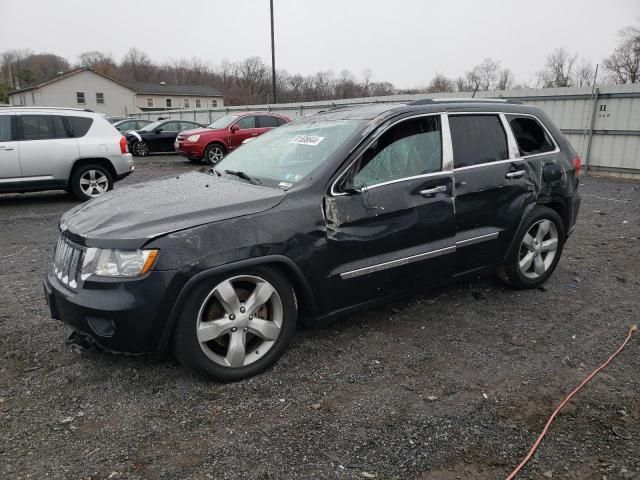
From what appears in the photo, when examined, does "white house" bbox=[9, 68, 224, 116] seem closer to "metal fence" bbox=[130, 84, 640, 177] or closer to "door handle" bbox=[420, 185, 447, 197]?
"metal fence" bbox=[130, 84, 640, 177]

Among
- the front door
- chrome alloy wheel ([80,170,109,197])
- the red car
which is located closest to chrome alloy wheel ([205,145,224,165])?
the red car

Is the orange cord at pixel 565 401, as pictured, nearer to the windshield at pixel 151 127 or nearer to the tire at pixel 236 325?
the tire at pixel 236 325

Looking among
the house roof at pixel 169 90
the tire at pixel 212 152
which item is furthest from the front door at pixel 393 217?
the house roof at pixel 169 90

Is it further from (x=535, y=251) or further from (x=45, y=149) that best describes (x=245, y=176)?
(x=45, y=149)

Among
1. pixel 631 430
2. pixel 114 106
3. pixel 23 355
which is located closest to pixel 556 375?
pixel 631 430

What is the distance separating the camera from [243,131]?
52.7 feet

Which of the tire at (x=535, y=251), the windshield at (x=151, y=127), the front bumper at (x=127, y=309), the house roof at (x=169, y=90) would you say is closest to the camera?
the front bumper at (x=127, y=309)

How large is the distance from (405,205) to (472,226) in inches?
29.8

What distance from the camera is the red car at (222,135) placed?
15.5m

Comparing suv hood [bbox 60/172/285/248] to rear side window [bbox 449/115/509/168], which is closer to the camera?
suv hood [bbox 60/172/285/248]

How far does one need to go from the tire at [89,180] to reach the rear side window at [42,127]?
2.26 ft

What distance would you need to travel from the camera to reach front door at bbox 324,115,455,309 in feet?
10.7

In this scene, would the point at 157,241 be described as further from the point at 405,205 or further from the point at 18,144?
the point at 18,144

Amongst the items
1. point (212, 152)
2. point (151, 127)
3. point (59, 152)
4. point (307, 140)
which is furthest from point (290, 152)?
point (151, 127)
